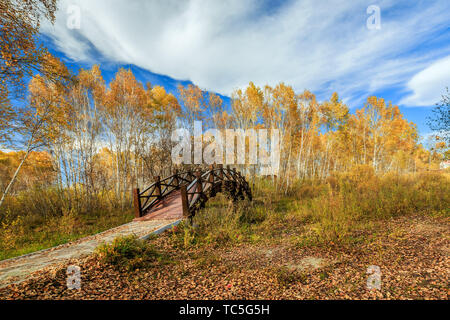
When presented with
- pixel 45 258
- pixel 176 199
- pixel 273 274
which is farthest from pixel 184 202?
pixel 273 274

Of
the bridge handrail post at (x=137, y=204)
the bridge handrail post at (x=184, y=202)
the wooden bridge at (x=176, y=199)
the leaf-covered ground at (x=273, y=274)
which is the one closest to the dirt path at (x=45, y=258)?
the leaf-covered ground at (x=273, y=274)

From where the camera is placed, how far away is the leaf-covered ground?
3.17m

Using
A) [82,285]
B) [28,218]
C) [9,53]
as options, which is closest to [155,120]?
[28,218]

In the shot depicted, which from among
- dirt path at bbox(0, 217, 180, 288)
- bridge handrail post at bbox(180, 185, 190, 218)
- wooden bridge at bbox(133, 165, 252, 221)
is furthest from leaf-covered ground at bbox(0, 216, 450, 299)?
wooden bridge at bbox(133, 165, 252, 221)

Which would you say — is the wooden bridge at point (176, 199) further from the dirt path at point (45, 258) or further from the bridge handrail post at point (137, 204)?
the dirt path at point (45, 258)

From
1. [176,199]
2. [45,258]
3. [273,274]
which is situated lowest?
[273,274]

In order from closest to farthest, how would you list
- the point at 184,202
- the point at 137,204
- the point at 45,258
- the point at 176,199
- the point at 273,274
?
the point at 273,274
the point at 45,258
the point at 184,202
the point at 137,204
the point at 176,199

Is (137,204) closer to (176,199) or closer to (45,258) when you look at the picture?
(176,199)

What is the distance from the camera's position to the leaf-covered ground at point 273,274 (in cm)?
317

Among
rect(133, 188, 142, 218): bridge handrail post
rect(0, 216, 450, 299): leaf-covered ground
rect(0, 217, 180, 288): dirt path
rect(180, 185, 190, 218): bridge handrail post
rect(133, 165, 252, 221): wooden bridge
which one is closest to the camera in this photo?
rect(0, 216, 450, 299): leaf-covered ground

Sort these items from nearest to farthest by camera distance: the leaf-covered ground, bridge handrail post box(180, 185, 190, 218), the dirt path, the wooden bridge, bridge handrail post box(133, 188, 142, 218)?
the leaf-covered ground → the dirt path → bridge handrail post box(180, 185, 190, 218) → the wooden bridge → bridge handrail post box(133, 188, 142, 218)

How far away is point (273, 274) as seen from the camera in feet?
13.3

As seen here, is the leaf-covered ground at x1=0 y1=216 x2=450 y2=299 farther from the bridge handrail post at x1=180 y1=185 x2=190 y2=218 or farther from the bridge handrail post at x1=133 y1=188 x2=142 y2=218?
the bridge handrail post at x1=133 y1=188 x2=142 y2=218
